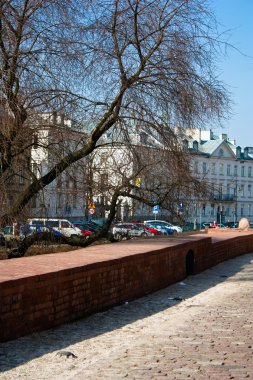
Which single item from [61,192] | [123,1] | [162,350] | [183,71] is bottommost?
[162,350]

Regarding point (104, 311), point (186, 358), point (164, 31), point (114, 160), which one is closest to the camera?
point (186, 358)

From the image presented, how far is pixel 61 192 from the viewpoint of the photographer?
1537cm

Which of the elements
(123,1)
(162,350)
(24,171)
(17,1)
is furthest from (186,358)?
(123,1)

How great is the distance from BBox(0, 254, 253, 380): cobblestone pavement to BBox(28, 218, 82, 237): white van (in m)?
3.26

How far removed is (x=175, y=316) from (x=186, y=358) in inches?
132

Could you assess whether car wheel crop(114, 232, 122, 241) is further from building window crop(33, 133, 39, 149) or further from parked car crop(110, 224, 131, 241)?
building window crop(33, 133, 39, 149)

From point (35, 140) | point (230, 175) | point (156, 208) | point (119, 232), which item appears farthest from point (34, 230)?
point (230, 175)

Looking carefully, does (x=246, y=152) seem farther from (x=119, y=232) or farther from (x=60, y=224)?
(x=60, y=224)

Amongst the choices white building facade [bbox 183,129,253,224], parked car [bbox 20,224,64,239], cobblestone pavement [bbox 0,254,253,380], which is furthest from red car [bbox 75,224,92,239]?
white building facade [bbox 183,129,253,224]

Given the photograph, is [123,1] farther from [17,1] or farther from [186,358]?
[186,358]

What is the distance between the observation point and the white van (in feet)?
47.9

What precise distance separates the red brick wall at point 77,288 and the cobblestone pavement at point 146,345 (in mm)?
164

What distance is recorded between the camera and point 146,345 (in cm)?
815

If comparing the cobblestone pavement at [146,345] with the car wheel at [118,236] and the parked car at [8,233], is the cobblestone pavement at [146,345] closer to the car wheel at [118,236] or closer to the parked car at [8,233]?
the parked car at [8,233]
